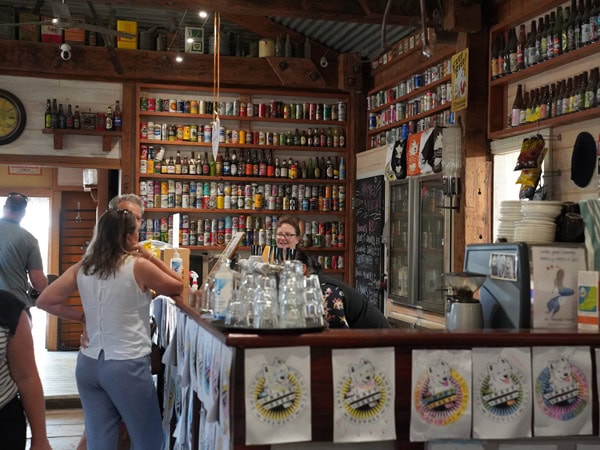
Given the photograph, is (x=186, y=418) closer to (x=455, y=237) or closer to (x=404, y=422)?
(x=404, y=422)

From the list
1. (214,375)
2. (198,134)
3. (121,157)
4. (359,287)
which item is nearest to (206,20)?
(198,134)

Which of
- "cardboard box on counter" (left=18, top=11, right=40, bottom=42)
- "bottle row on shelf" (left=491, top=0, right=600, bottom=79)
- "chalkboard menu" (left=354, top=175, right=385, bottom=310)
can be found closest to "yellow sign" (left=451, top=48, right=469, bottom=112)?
"bottle row on shelf" (left=491, top=0, right=600, bottom=79)

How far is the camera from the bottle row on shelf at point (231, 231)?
28.8ft

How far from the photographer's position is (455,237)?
6258 mm

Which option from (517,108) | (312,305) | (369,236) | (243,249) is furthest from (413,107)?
(312,305)

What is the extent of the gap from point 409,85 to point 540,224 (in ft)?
15.3

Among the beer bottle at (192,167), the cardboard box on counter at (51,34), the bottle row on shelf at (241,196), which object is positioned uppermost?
the cardboard box on counter at (51,34)

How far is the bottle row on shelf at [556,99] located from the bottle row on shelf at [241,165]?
3.67 m

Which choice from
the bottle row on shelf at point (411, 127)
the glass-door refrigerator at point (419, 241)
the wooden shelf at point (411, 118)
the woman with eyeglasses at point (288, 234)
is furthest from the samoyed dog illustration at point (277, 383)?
the wooden shelf at point (411, 118)

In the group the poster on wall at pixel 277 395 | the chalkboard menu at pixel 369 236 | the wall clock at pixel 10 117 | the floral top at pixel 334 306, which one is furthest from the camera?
the wall clock at pixel 10 117

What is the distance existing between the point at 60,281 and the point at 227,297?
97cm

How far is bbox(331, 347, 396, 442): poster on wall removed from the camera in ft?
8.76

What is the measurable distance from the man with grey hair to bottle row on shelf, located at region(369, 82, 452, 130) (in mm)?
3793

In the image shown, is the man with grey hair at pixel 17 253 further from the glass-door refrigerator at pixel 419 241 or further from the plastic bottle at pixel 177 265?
the glass-door refrigerator at pixel 419 241
